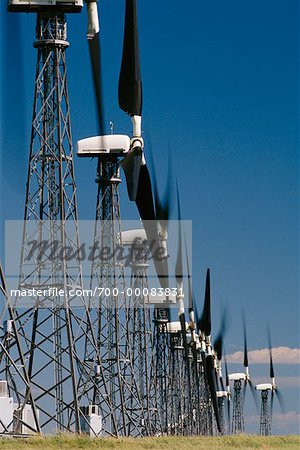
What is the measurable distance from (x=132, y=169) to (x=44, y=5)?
61.2ft

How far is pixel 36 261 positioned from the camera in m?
55.2

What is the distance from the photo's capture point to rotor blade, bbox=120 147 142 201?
125 ft

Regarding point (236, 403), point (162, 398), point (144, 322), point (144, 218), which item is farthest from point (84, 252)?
point (236, 403)

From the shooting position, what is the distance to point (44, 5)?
55.0 meters

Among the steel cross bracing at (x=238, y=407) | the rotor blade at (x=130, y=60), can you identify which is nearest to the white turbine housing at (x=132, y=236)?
the rotor blade at (x=130, y=60)

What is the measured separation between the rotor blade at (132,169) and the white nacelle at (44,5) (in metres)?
17.2

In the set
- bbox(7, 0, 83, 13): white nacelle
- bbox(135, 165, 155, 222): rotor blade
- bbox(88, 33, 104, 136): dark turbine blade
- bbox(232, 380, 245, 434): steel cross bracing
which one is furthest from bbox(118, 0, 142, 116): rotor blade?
bbox(232, 380, 245, 434): steel cross bracing

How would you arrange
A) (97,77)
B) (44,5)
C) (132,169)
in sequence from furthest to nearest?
(44,5)
(132,169)
(97,77)

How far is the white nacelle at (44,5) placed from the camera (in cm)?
5441

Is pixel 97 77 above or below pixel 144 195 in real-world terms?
above

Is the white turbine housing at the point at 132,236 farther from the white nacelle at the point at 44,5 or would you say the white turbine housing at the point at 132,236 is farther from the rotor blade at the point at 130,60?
the rotor blade at the point at 130,60

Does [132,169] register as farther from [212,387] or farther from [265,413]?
[265,413]

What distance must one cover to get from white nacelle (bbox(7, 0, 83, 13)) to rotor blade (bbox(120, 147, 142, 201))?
17207mm

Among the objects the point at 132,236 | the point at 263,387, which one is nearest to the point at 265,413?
the point at 263,387
